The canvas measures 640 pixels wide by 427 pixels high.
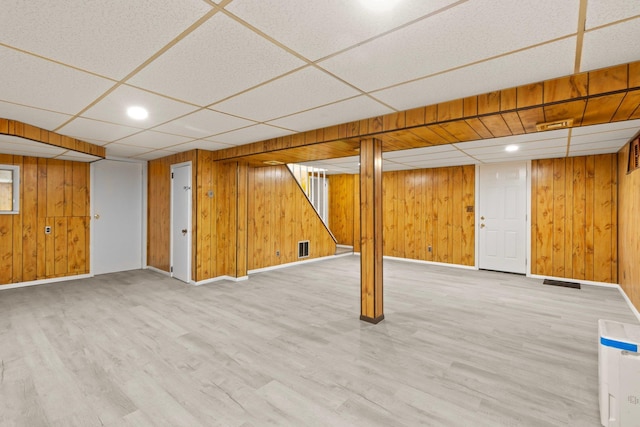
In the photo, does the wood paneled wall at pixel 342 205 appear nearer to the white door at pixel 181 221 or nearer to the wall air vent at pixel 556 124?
the white door at pixel 181 221

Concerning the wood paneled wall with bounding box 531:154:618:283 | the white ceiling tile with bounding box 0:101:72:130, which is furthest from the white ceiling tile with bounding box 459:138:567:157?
the white ceiling tile with bounding box 0:101:72:130

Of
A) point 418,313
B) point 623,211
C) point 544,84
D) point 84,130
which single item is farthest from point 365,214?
point 623,211

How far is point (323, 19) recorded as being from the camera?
157 centimetres

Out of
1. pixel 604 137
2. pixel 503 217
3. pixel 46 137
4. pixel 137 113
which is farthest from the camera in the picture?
pixel 503 217

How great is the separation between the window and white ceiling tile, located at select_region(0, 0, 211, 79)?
4.52m

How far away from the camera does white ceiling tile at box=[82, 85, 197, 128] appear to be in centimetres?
265

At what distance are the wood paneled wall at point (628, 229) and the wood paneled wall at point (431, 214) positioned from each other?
233cm

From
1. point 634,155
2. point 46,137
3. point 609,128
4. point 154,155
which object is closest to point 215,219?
point 154,155

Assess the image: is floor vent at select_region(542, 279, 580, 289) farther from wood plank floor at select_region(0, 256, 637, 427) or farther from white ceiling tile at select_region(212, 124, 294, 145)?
white ceiling tile at select_region(212, 124, 294, 145)

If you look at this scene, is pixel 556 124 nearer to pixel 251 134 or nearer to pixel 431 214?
pixel 251 134

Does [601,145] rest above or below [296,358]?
above

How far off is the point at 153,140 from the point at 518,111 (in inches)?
176

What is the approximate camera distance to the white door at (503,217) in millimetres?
6162

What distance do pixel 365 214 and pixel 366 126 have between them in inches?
38.7
